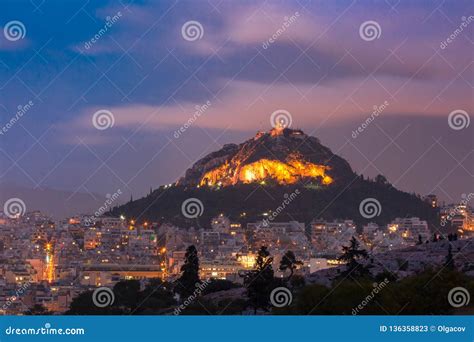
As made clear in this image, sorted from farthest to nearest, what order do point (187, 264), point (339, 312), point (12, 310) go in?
point (12, 310), point (187, 264), point (339, 312)

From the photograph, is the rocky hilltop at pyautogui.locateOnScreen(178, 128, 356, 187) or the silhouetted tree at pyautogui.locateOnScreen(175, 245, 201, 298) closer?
the silhouetted tree at pyautogui.locateOnScreen(175, 245, 201, 298)

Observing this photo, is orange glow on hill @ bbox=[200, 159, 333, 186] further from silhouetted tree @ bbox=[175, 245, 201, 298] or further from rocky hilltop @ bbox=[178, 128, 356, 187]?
silhouetted tree @ bbox=[175, 245, 201, 298]

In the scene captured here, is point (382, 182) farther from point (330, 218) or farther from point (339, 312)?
point (339, 312)

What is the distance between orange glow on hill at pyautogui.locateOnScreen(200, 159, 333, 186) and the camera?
10062 cm

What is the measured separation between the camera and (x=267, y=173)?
102125mm

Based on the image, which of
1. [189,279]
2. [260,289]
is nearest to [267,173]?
[189,279]

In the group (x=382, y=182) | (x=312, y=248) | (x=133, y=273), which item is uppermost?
(x=382, y=182)

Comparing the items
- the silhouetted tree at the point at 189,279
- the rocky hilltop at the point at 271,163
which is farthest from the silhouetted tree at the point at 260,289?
the rocky hilltop at the point at 271,163

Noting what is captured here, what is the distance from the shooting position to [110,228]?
258ft

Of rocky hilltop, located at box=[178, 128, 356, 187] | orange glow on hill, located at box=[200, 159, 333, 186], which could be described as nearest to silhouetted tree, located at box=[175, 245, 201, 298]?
orange glow on hill, located at box=[200, 159, 333, 186]

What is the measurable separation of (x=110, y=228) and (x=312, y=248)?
15.6 m
